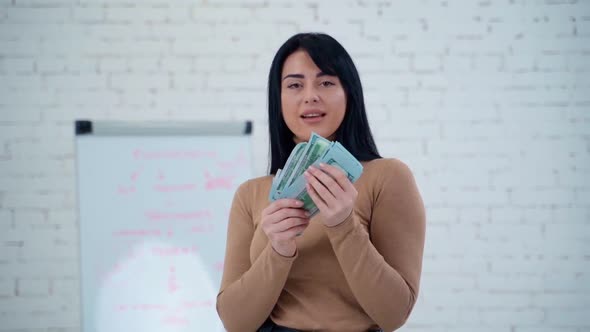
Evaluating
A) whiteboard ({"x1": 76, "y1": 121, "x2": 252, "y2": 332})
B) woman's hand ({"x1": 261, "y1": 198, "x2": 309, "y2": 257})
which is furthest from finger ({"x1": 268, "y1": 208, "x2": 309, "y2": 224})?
whiteboard ({"x1": 76, "y1": 121, "x2": 252, "y2": 332})

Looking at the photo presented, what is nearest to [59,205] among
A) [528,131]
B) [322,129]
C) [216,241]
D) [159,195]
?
[159,195]

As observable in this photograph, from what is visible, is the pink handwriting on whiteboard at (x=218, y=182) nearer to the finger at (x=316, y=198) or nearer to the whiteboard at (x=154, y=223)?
the whiteboard at (x=154, y=223)

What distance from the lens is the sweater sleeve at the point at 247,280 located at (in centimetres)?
98

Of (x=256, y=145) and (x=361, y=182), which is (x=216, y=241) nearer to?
(x=256, y=145)

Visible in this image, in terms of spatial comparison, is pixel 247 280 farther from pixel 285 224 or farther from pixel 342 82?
pixel 342 82

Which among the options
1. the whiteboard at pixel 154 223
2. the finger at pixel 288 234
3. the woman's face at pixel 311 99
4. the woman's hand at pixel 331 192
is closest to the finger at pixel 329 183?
the woman's hand at pixel 331 192

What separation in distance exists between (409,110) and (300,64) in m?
1.75

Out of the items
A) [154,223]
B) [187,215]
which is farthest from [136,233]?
[187,215]

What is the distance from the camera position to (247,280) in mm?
1031

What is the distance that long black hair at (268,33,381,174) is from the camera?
1.11 meters

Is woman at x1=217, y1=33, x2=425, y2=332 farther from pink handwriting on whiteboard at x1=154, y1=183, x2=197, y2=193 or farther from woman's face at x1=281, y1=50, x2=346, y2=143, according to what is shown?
pink handwriting on whiteboard at x1=154, y1=183, x2=197, y2=193

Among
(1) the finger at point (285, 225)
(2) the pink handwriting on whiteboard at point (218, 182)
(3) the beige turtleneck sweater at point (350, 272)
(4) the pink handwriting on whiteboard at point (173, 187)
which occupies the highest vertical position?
(1) the finger at point (285, 225)

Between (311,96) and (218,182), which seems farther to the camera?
(218,182)

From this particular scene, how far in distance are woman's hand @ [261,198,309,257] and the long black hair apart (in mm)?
219
